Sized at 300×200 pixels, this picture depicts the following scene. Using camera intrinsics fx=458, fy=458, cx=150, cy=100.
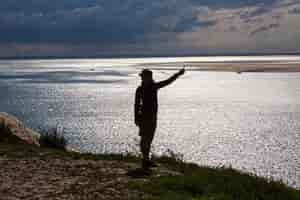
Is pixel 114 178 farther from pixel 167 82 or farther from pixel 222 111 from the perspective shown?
pixel 222 111

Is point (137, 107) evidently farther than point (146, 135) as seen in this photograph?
No

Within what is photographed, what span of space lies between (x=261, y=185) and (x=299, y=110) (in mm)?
46480

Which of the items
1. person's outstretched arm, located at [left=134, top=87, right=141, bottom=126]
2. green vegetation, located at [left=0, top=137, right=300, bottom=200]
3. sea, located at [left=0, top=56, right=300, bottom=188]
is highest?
person's outstretched arm, located at [left=134, top=87, right=141, bottom=126]

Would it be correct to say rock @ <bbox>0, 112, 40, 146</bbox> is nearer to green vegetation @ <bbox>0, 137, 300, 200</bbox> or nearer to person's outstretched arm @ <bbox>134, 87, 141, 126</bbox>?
green vegetation @ <bbox>0, 137, 300, 200</bbox>

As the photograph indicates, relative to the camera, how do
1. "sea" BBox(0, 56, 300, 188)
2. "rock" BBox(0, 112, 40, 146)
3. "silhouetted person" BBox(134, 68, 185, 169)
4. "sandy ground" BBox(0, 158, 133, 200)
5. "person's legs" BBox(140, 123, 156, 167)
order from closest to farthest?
"sandy ground" BBox(0, 158, 133, 200)
"silhouetted person" BBox(134, 68, 185, 169)
"person's legs" BBox(140, 123, 156, 167)
"rock" BBox(0, 112, 40, 146)
"sea" BBox(0, 56, 300, 188)

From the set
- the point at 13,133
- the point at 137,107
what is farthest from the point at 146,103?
the point at 13,133

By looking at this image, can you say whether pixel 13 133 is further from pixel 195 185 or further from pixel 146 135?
pixel 195 185

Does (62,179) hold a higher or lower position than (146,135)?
lower

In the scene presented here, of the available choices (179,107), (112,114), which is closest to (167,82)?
(112,114)

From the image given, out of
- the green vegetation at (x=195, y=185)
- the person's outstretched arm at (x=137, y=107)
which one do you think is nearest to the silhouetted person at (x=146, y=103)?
the person's outstretched arm at (x=137, y=107)

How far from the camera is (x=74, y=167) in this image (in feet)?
36.3

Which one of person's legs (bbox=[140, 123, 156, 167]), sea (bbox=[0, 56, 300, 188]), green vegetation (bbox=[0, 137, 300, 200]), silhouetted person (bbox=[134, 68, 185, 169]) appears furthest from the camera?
sea (bbox=[0, 56, 300, 188])

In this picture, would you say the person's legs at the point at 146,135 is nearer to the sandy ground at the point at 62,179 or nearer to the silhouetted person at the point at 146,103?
the silhouetted person at the point at 146,103

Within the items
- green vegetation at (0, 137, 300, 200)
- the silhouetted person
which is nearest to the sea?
green vegetation at (0, 137, 300, 200)
